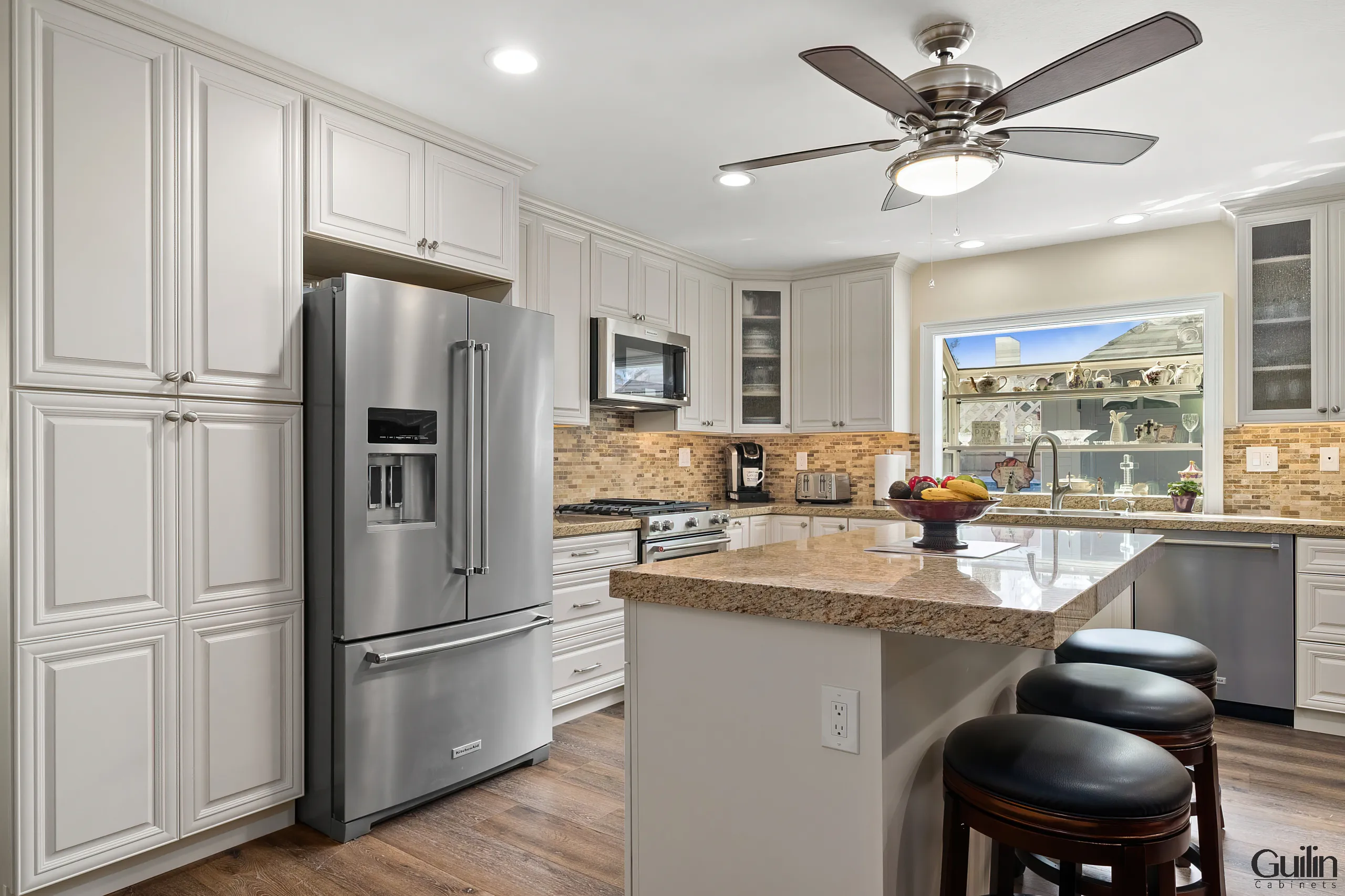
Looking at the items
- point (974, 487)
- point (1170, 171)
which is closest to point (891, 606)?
point (974, 487)

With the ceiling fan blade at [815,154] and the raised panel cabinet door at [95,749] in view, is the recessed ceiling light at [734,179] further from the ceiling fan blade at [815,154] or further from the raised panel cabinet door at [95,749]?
the raised panel cabinet door at [95,749]

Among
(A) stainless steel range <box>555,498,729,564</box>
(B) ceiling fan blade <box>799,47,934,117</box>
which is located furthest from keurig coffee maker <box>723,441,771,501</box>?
(B) ceiling fan blade <box>799,47,934,117</box>

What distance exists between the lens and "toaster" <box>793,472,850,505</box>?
205 inches

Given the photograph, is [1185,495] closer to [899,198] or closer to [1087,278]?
[1087,278]

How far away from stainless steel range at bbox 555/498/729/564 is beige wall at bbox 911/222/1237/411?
5.57 ft

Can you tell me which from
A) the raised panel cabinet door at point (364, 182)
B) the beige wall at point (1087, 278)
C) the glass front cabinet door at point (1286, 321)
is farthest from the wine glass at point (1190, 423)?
the raised panel cabinet door at point (364, 182)

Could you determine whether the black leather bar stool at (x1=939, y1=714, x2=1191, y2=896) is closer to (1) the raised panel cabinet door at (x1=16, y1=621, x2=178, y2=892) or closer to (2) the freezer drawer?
(2) the freezer drawer

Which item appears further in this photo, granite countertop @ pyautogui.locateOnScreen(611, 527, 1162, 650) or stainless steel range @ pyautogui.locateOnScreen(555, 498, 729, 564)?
stainless steel range @ pyautogui.locateOnScreen(555, 498, 729, 564)

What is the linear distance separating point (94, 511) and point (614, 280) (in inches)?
107

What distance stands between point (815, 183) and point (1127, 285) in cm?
212

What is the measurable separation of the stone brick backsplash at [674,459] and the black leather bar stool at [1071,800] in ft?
10.1

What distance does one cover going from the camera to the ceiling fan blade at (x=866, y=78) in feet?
5.42

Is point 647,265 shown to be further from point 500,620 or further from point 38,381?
point 38,381

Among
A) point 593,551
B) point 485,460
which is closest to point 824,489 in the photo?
point 593,551
